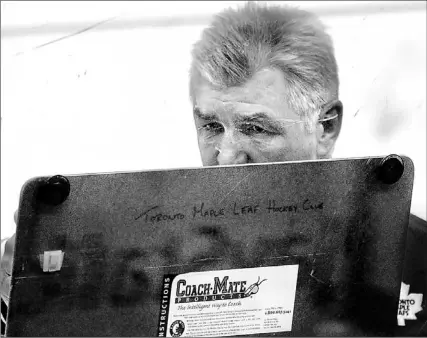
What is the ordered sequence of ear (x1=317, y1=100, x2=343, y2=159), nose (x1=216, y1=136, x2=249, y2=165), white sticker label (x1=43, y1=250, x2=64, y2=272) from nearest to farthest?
white sticker label (x1=43, y1=250, x2=64, y2=272)
nose (x1=216, y1=136, x2=249, y2=165)
ear (x1=317, y1=100, x2=343, y2=159)

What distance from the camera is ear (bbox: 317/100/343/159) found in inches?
68.8

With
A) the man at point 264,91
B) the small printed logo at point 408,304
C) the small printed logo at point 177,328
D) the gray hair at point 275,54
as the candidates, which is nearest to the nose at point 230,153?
the man at point 264,91

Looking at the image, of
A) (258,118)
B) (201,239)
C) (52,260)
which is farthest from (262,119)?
(52,260)

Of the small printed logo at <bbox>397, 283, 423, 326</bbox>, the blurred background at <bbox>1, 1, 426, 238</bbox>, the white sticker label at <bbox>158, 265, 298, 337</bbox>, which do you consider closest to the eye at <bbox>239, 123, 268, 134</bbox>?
the blurred background at <bbox>1, 1, 426, 238</bbox>

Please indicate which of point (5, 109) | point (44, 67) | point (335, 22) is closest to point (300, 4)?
point (335, 22)

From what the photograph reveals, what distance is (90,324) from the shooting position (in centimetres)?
110

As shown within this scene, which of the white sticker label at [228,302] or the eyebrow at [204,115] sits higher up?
the eyebrow at [204,115]

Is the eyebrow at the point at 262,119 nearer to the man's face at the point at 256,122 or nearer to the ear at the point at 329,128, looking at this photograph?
the man's face at the point at 256,122

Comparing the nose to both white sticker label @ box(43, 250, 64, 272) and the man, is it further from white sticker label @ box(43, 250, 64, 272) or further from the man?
white sticker label @ box(43, 250, 64, 272)

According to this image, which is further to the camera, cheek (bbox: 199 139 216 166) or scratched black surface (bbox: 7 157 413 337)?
cheek (bbox: 199 139 216 166)

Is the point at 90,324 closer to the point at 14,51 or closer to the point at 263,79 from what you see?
the point at 263,79

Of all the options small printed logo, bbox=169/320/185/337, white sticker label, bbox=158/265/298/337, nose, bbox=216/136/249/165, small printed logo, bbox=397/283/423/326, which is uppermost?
nose, bbox=216/136/249/165

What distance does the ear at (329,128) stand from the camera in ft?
5.74

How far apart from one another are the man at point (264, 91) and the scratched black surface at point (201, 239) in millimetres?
433
